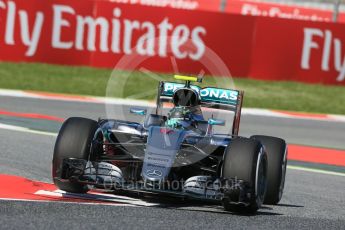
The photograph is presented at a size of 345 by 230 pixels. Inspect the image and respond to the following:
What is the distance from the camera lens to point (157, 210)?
8.51m

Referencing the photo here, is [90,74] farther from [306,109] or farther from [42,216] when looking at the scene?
[42,216]

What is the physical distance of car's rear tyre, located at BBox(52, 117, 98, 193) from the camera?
893 centimetres

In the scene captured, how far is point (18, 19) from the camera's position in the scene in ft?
66.4

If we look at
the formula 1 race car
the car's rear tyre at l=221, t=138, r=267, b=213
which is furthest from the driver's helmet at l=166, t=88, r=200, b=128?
the car's rear tyre at l=221, t=138, r=267, b=213

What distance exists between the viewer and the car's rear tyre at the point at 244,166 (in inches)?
339

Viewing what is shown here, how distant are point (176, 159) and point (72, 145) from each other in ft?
3.14

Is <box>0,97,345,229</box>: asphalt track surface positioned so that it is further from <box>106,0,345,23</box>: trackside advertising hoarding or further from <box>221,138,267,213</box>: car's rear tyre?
<box>106,0,345,23</box>: trackside advertising hoarding

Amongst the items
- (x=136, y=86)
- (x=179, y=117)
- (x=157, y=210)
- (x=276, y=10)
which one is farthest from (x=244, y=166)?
(x=276, y=10)

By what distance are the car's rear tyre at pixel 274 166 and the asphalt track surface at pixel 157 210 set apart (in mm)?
143

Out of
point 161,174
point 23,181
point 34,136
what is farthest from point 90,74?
point 161,174

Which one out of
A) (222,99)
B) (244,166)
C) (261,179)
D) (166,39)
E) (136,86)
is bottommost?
(261,179)

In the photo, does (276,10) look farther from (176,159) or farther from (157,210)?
(157,210)

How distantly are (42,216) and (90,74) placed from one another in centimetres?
1360

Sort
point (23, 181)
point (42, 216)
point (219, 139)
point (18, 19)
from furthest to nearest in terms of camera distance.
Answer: point (18, 19), point (23, 181), point (219, 139), point (42, 216)
